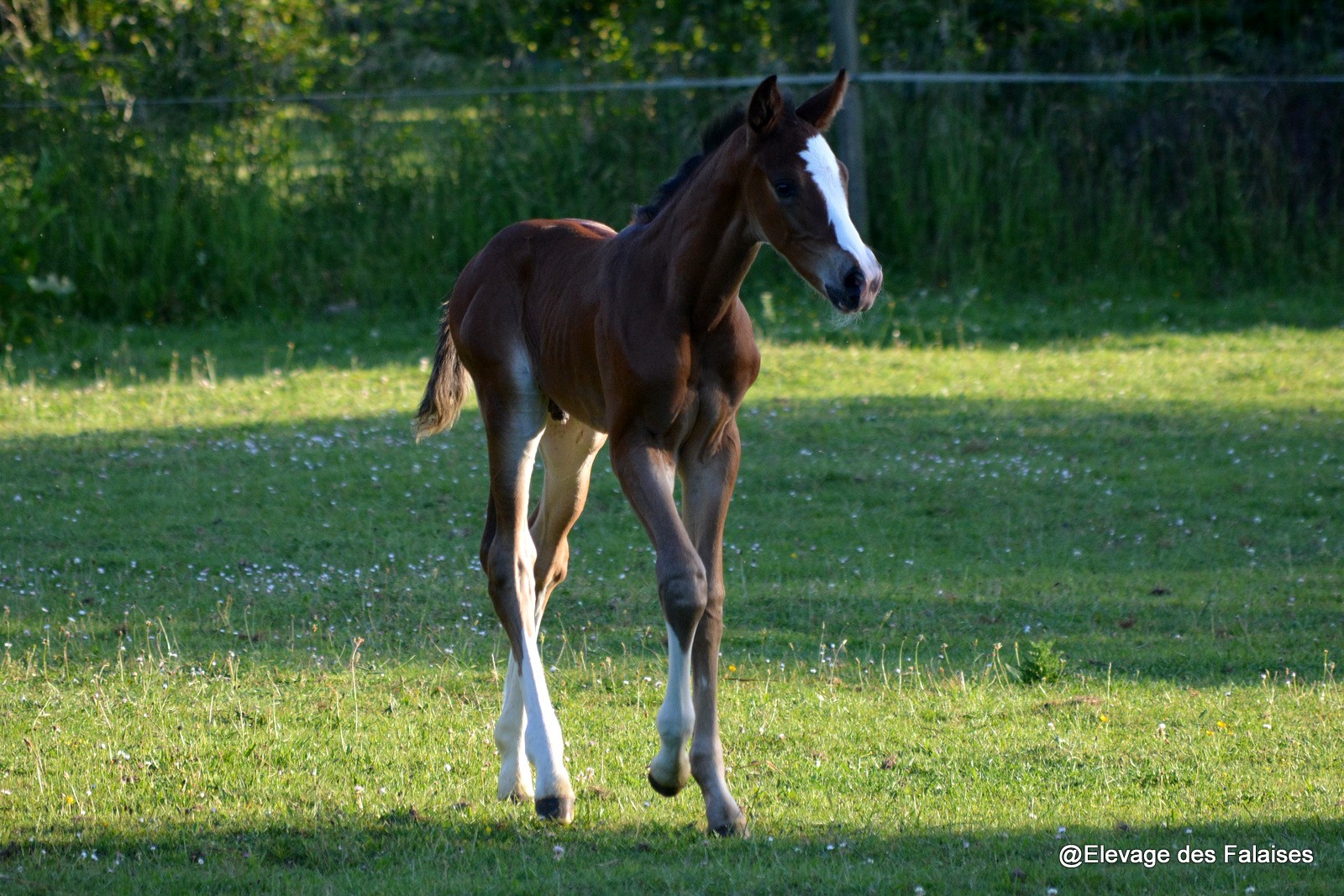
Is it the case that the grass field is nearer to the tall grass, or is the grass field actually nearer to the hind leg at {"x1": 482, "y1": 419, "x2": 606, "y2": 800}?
the hind leg at {"x1": 482, "y1": 419, "x2": 606, "y2": 800}

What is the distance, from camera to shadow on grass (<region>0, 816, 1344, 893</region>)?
4.07 m

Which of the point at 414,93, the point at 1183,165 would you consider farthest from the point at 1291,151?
the point at 414,93

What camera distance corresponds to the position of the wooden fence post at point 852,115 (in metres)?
15.0

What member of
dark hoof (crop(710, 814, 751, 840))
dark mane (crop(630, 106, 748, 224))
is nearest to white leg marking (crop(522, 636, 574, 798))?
dark hoof (crop(710, 814, 751, 840))

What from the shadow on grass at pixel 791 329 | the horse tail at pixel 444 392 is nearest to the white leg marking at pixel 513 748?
the horse tail at pixel 444 392

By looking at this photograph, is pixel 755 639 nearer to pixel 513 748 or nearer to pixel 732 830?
pixel 513 748

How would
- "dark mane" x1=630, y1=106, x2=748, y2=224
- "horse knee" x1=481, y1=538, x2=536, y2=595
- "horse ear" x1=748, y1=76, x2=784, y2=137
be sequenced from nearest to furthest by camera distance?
1. "horse ear" x1=748, y1=76, x2=784, y2=137
2. "dark mane" x1=630, y1=106, x2=748, y2=224
3. "horse knee" x1=481, y1=538, x2=536, y2=595

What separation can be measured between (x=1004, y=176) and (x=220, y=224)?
8221 mm

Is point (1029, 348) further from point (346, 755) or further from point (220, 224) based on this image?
point (346, 755)

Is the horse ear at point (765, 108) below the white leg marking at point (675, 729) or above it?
above

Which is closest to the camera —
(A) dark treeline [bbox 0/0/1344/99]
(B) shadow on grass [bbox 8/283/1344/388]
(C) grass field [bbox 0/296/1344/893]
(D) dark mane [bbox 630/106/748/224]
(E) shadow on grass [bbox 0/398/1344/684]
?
(C) grass field [bbox 0/296/1344/893]

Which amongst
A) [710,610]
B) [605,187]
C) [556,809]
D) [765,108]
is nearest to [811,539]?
[710,610]

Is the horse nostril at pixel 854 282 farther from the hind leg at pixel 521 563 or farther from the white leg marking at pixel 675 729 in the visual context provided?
the hind leg at pixel 521 563

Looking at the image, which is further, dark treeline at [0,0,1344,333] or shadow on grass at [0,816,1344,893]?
dark treeline at [0,0,1344,333]
